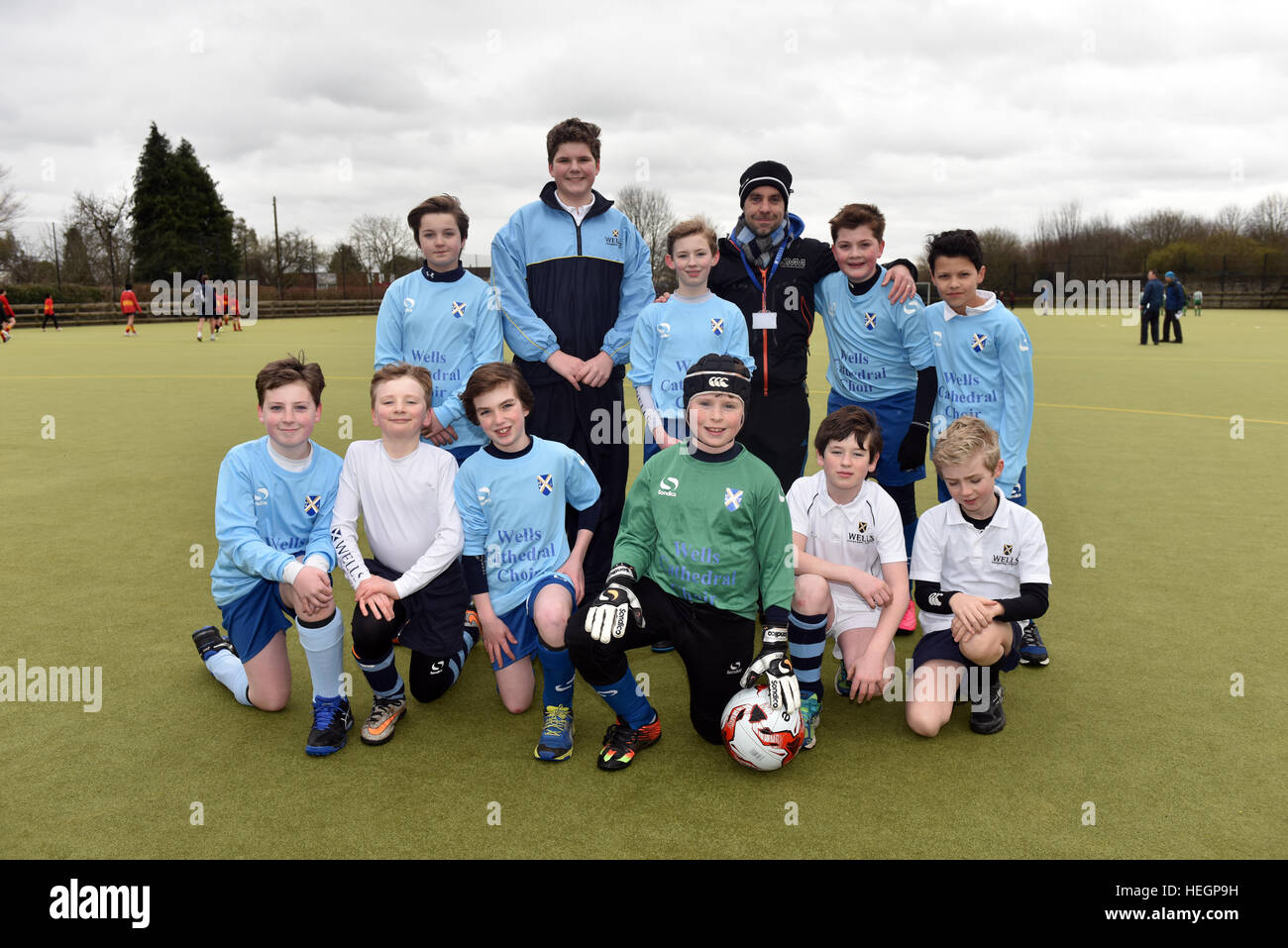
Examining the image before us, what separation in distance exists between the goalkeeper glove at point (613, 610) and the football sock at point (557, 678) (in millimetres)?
328

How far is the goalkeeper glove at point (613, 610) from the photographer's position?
11.5 feet

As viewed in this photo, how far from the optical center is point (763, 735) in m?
3.47

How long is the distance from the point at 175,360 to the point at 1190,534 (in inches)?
872

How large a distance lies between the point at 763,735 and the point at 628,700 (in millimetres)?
605

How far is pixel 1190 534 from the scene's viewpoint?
6680 mm

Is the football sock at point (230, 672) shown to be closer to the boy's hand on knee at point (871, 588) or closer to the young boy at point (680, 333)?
the young boy at point (680, 333)

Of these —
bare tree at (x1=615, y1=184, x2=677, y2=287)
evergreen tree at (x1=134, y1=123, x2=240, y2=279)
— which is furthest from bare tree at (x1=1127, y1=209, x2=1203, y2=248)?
evergreen tree at (x1=134, y1=123, x2=240, y2=279)

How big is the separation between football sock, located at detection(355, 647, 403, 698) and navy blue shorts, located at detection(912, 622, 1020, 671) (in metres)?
2.48

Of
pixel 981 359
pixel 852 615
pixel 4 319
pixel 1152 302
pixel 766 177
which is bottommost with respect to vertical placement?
pixel 852 615

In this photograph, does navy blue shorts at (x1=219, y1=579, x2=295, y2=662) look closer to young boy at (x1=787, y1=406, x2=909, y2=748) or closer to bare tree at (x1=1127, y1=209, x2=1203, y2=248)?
young boy at (x1=787, y1=406, x2=909, y2=748)

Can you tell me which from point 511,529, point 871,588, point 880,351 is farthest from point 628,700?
point 880,351

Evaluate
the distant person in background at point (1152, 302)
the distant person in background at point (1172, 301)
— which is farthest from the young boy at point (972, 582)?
the distant person in background at point (1172, 301)

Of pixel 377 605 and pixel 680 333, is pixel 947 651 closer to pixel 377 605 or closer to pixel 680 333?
pixel 680 333
